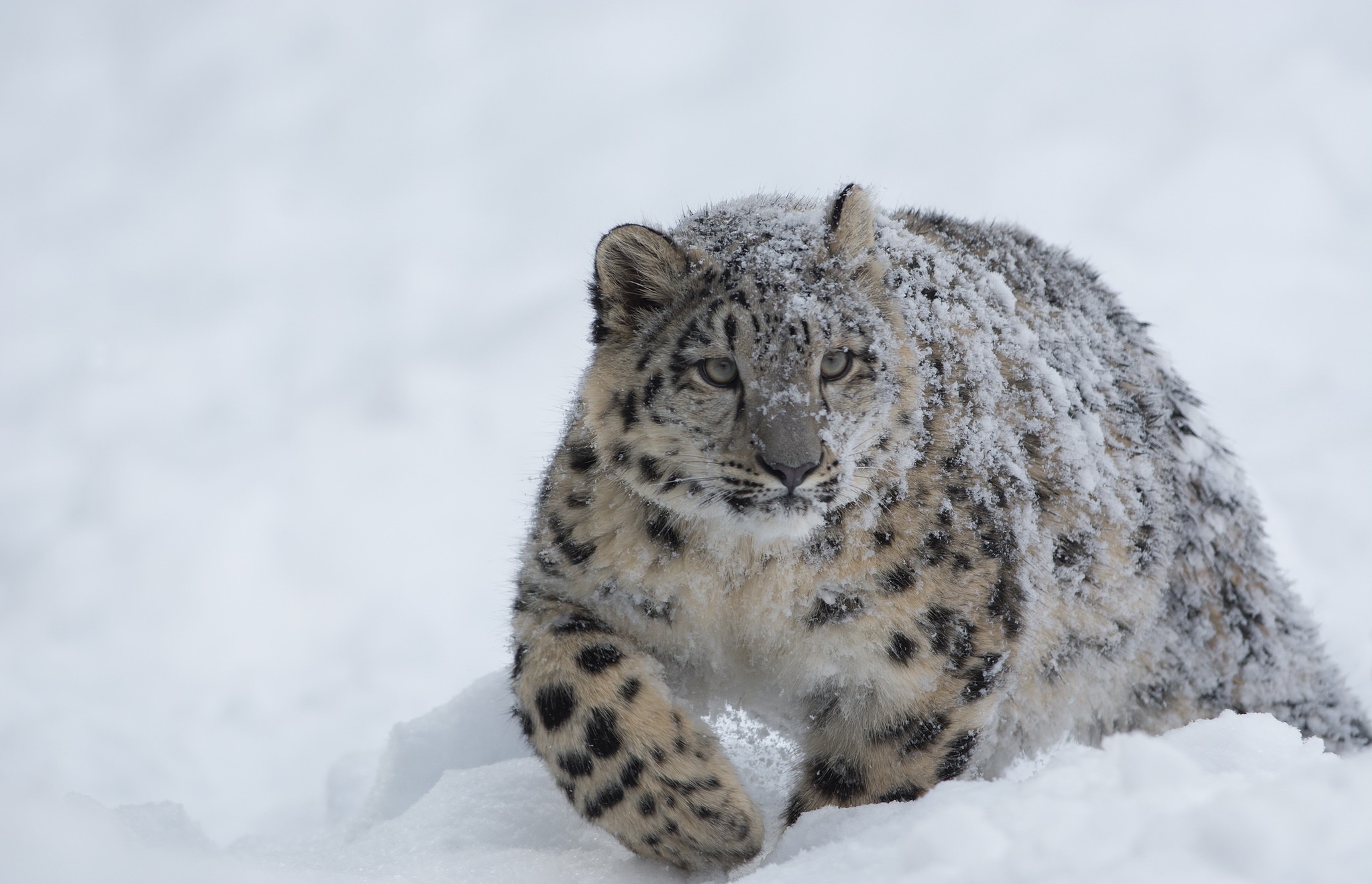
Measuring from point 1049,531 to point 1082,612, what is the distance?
0.42 metres

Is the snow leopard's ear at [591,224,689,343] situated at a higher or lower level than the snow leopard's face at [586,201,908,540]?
higher

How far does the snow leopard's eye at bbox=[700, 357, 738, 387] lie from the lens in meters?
4.02

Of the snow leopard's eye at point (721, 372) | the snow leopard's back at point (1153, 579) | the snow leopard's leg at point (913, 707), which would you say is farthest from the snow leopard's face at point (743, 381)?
the snow leopard's back at point (1153, 579)

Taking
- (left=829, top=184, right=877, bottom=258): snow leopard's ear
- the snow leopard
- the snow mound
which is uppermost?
(left=829, top=184, right=877, bottom=258): snow leopard's ear

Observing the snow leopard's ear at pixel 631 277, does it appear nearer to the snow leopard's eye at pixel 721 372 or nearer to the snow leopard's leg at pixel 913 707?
the snow leopard's eye at pixel 721 372

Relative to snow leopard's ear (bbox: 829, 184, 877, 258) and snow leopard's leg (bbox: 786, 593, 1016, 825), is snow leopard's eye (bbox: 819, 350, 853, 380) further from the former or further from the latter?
snow leopard's leg (bbox: 786, 593, 1016, 825)

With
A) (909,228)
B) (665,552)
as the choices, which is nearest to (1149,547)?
(909,228)

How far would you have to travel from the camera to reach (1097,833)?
111 inches

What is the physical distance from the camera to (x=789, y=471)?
3.80 meters

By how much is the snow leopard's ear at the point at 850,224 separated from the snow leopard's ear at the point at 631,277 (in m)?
0.55

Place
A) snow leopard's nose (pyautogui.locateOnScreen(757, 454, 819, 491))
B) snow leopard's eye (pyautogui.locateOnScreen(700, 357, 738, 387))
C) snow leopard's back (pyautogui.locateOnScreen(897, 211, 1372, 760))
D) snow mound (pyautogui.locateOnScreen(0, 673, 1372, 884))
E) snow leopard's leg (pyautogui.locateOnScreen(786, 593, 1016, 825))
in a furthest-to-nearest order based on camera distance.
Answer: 1. snow leopard's back (pyautogui.locateOnScreen(897, 211, 1372, 760))
2. snow leopard's leg (pyautogui.locateOnScreen(786, 593, 1016, 825))
3. snow leopard's eye (pyautogui.locateOnScreen(700, 357, 738, 387))
4. snow leopard's nose (pyautogui.locateOnScreen(757, 454, 819, 491))
5. snow mound (pyautogui.locateOnScreen(0, 673, 1372, 884))

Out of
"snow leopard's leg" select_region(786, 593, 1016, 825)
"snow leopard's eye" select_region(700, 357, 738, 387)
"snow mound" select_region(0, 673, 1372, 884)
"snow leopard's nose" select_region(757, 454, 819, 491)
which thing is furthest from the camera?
"snow leopard's leg" select_region(786, 593, 1016, 825)

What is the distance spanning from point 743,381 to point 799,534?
Answer: 512 millimetres

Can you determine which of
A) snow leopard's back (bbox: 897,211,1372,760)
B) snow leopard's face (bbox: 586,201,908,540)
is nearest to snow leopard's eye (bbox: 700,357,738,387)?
snow leopard's face (bbox: 586,201,908,540)
